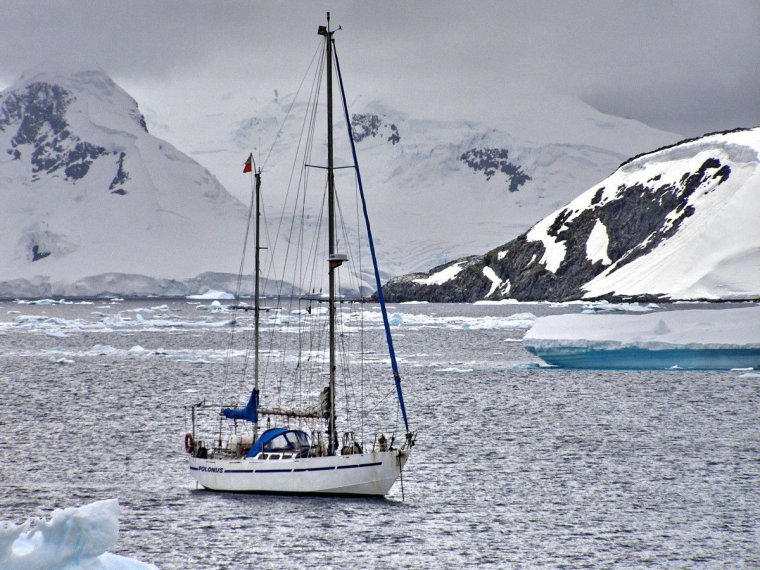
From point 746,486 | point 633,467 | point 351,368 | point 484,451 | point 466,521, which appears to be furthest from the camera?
point 351,368

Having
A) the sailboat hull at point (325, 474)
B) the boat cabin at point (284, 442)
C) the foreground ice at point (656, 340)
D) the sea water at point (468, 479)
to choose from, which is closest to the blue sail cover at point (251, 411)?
the sea water at point (468, 479)

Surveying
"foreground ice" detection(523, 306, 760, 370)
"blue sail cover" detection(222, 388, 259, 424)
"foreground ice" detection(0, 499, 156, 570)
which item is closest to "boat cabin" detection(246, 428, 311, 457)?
"blue sail cover" detection(222, 388, 259, 424)

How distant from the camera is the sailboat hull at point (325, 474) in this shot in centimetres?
3794

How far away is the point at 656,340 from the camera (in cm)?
8000

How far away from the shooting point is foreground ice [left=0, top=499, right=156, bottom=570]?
23141mm

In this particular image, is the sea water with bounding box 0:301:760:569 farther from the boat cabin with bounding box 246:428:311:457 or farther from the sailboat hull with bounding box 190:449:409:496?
the boat cabin with bounding box 246:428:311:457

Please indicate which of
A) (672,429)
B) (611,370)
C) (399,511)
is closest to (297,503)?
(399,511)

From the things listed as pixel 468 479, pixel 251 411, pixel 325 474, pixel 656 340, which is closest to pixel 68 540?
pixel 325 474

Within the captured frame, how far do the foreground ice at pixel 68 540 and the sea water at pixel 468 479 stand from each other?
297 inches

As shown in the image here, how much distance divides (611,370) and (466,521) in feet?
187

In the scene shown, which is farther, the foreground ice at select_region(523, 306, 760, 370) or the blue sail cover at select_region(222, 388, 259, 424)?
the foreground ice at select_region(523, 306, 760, 370)

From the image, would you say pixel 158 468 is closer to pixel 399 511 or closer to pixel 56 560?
pixel 399 511

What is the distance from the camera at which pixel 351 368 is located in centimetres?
9644

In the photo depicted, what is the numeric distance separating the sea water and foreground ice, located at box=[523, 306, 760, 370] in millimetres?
1875
